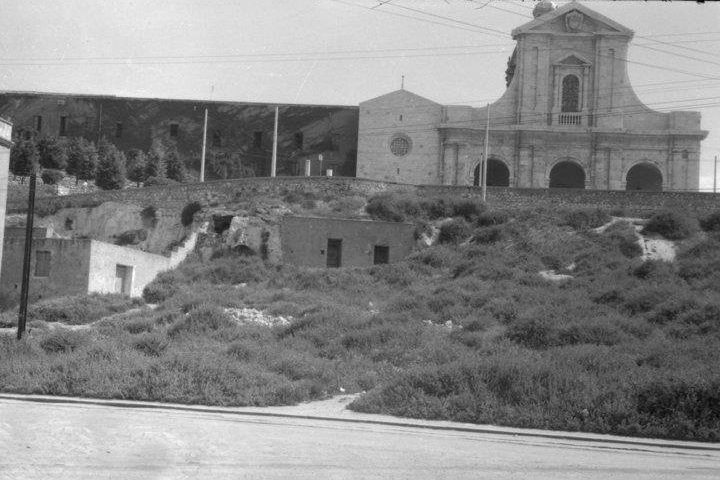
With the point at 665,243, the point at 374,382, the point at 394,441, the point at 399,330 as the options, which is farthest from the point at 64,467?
the point at 665,243

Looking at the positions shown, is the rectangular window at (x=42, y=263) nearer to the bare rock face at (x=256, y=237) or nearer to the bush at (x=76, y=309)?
the bush at (x=76, y=309)

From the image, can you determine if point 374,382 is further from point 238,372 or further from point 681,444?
point 681,444

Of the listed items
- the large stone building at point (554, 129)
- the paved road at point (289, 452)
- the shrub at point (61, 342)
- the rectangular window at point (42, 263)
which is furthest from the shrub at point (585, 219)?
the paved road at point (289, 452)

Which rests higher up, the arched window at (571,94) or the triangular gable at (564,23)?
the triangular gable at (564,23)

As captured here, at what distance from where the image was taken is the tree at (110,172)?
180 ft

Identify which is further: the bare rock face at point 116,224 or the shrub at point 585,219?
the bare rock face at point 116,224

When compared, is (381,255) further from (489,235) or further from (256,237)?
(256,237)

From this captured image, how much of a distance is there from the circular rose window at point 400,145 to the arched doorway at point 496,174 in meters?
4.35

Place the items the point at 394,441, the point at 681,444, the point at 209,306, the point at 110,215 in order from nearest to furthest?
the point at 394,441 → the point at 681,444 → the point at 209,306 → the point at 110,215

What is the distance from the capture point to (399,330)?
71.2ft

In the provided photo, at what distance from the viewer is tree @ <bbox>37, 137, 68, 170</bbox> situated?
56.5m

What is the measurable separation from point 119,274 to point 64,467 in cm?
2333

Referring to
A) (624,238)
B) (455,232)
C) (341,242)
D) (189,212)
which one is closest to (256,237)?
(341,242)

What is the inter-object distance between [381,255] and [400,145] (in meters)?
14.7
